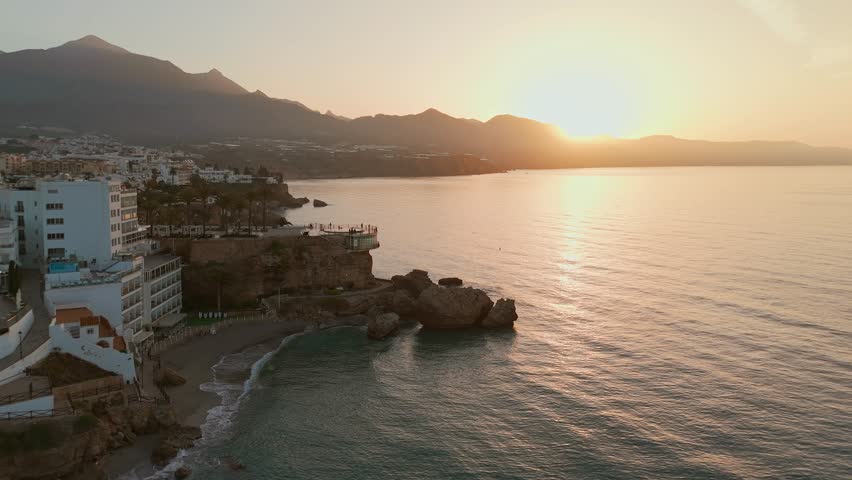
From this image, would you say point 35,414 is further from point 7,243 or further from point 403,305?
point 403,305

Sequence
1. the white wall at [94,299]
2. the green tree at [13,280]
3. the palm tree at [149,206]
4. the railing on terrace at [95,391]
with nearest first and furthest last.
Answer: the railing on terrace at [95,391] < the green tree at [13,280] < the white wall at [94,299] < the palm tree at [149,206]

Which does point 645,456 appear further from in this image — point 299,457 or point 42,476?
point 42,476

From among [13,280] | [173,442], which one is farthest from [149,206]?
[173,442]

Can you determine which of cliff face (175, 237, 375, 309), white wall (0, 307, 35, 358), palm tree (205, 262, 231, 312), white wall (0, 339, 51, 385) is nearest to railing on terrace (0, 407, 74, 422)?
white wall (0, 339, 51, 385)

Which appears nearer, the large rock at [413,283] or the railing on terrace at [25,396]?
→ the railing on terrace at [25,396]

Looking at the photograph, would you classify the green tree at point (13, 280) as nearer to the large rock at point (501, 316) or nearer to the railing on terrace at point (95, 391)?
the railing on terrace at point (95, 391)

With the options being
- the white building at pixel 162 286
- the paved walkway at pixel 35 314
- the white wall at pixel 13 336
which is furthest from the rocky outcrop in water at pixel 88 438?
the white building at pixel 162 286

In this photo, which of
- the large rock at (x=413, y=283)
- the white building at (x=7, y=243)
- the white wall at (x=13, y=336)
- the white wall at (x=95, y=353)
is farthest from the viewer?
the large rock at (x=413, y=283)

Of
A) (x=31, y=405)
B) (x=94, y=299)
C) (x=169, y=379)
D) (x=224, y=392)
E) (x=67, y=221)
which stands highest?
(x=67, y=221)
